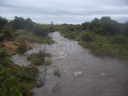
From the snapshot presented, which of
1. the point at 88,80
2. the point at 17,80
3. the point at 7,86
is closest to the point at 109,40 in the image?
the point at 88,80

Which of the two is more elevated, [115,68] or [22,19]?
[22,19]

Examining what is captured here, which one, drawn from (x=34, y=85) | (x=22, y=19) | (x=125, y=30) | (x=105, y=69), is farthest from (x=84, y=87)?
(x=22, y=19)

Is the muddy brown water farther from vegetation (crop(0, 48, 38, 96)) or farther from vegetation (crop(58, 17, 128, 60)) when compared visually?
vegetation (crop(58, 17, 128, 60))

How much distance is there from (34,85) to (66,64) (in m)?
5.02

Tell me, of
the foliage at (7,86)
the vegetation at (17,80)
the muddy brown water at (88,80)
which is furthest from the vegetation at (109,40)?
the foliage at (7,86)

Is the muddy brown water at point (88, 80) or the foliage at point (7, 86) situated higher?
the foliage at point (7, 86)


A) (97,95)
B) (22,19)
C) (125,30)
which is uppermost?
(22,19)

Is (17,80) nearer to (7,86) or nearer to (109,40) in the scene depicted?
(7,86)

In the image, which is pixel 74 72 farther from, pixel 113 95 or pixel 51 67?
pixel 113 95

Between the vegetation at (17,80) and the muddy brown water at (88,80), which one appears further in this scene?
the muddy brown water at (88,80)

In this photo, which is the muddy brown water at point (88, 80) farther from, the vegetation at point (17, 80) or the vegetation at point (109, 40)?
the vegetation at point (109, 40)

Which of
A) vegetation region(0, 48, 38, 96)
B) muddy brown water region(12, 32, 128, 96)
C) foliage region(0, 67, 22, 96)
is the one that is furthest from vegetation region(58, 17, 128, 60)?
foliage region(0, 67, 22, 96)

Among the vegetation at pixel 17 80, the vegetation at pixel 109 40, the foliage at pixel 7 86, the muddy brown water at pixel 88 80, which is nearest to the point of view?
the foliage at pixel 7 86

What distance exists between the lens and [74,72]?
34.5 feet
